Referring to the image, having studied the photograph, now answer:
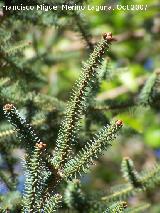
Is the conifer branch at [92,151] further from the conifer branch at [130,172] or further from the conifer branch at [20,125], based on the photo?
the conifer branch at [130,172]

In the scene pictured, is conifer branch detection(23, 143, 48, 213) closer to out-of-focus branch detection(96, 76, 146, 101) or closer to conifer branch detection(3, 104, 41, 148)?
conifer branch detection(3, 104, 41, 148)

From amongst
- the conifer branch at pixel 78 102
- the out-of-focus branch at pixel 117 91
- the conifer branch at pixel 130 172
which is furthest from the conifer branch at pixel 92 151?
the out-of-focus branch at pixel 117 91

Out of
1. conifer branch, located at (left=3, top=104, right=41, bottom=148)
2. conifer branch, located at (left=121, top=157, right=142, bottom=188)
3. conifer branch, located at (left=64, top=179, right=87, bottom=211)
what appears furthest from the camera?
conifer branch, located at (left=64, top=179, right=87, bottom=211)

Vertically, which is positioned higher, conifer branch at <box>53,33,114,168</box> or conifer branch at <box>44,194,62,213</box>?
conifer branch at <box>53,33,114,168</box>

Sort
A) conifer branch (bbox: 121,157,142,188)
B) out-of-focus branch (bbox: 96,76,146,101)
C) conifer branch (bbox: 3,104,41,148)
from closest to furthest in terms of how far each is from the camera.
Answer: conifer branch (bbox: 3,104,41,148) → conifer branch (bbox: 121,157,142,188) → out-of-focus branch (bbox: 96,76,146,101)

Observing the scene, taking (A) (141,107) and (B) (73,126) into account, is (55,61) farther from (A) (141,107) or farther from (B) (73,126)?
(B) (73,126)

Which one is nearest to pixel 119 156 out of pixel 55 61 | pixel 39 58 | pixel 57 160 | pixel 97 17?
pixel 97 17

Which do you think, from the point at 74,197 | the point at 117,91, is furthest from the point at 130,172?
the point at 117,91

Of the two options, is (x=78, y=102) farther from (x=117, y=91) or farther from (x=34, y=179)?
(x=117, y=91)

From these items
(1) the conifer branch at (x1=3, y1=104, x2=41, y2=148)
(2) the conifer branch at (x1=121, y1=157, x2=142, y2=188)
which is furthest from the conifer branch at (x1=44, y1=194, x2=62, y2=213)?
(2) the conifer branch at (x1=121, y1=157, x2=142, y2=188)
